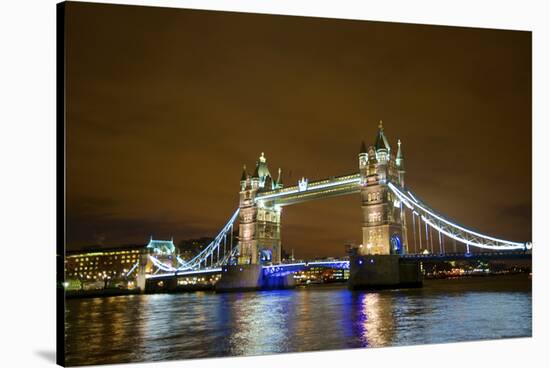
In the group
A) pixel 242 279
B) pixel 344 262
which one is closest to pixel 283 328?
pixel 344 262

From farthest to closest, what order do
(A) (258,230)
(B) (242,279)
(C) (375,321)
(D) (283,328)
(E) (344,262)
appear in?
1. (A) (258,230)
2. (B) (242,279)
3. (E) (344,262)
4. (C) (375,321)
5. (D) (283,328)

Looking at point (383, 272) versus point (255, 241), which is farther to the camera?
point (255, 241)

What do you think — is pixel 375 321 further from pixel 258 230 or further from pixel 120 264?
pixel 258 230

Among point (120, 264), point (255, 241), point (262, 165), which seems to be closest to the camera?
point (262, 165)

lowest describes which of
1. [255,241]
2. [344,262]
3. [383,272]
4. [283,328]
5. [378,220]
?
[283,328]

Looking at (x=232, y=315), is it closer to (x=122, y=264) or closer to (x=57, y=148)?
(x=57, y=148)

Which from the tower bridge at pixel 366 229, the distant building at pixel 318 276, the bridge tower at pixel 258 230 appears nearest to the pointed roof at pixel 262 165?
the tower bridge at pixel 366 229

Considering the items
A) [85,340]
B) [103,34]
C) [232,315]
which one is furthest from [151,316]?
[103,34]

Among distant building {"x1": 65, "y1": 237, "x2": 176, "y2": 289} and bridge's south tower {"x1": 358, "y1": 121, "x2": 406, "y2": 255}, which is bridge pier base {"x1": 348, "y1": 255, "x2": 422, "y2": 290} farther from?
distant building {"x1": 65, "y1": 237, "x2": 176, "y2": 289}
